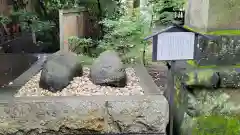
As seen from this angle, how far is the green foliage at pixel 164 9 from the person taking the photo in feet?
13.7

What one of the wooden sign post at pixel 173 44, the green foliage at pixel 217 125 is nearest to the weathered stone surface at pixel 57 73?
the wooden sign post at pixel 173 44

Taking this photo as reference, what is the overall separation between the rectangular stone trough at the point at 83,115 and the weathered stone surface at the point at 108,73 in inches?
15.4

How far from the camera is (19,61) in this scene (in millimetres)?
4336

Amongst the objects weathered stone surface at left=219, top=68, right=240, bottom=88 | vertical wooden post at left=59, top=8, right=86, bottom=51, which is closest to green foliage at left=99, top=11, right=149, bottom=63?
vertical wooden post at left=59, top=8, right=86, bottom=51

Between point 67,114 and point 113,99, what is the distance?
382 millimetres

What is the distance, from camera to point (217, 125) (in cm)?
203

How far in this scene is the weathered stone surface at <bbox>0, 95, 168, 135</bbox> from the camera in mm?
2152

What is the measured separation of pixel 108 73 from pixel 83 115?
1.89ft

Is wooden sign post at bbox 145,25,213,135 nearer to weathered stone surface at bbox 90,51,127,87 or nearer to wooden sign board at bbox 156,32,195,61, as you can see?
wooden sign board at bbox 156,32,195,61

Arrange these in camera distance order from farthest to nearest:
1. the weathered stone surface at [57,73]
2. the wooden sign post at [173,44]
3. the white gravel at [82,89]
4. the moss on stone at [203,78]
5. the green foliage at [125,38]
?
1. the green foliage at [125,38]
2. the weathered stone surface at [57,73]
3. the white gravel at [82,89]
4. the moss on stone at [203,78]
5. the wooden sign post at [173,44]

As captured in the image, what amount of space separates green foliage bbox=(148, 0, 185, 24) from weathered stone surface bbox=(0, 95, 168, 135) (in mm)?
2264

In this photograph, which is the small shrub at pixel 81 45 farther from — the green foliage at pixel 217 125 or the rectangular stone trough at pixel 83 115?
the green foliage at pixel 217 125

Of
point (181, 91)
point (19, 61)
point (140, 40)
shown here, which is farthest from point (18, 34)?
point (181, 91)

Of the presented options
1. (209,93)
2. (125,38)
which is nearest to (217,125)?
(209,93)
